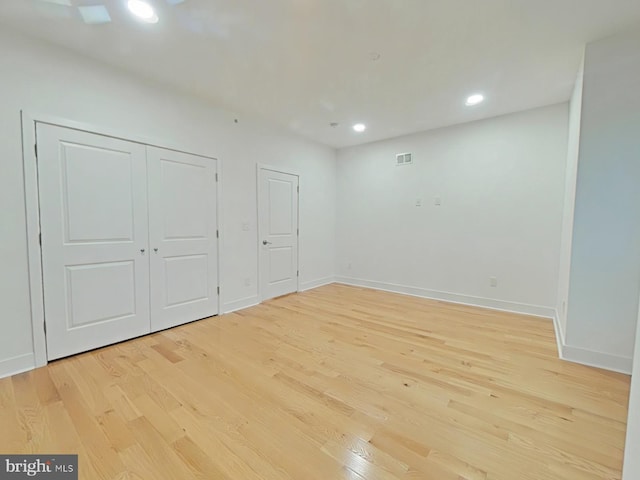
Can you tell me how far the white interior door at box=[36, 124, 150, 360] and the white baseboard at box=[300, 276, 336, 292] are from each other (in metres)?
2.52

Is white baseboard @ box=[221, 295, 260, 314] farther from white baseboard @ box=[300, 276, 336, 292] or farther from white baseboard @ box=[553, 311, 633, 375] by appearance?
white baseboard @ box=[553, 311, 633, 375]

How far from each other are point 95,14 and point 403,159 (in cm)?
403

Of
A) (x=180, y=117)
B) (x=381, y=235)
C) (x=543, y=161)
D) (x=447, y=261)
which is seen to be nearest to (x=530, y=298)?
(x=447, y=261)

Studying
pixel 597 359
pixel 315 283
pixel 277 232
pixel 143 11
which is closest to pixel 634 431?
pixel 597 359

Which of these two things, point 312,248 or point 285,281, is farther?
point 312,248

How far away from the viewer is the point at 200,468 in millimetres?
1363

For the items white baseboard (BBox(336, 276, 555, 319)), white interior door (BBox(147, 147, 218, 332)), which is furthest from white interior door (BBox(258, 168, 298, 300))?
white baseboard (BBox(336, 276, 555, 319))

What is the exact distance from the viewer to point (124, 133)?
2725mm

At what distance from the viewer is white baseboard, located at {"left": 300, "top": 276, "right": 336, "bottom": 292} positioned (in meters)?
4.96

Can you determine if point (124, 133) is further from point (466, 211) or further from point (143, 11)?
point (466, 211)

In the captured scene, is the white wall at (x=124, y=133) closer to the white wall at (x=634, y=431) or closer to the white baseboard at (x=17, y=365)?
the white baseboard at (x=17, y=365)

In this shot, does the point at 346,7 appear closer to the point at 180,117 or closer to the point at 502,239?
the point at 180,117

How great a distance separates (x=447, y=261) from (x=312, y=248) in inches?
89.8

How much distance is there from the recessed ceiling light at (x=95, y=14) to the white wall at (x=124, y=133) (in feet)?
1.95
